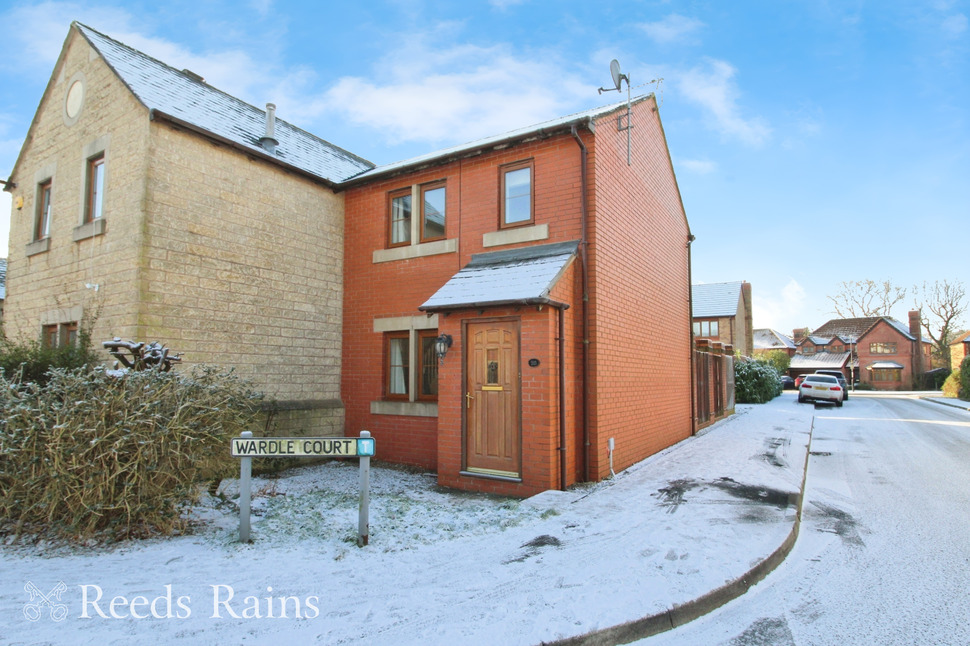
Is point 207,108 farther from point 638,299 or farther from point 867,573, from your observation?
point 867,573

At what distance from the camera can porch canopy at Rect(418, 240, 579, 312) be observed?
7.22 m

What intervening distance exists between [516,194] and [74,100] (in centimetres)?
853

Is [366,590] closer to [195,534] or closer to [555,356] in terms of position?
[195,534]

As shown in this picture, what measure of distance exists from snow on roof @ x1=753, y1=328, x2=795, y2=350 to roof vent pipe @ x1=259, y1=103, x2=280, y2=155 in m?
61.6

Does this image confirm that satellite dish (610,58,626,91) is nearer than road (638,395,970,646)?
No

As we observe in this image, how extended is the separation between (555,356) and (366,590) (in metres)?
4.08

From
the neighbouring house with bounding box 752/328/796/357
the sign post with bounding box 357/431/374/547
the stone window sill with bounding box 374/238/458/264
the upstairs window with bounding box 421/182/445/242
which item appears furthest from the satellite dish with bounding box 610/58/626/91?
the neighbouring house with bounding box 752/328/796/357

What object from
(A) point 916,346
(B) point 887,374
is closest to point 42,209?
(B) point 887,374

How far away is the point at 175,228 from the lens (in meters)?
8.55

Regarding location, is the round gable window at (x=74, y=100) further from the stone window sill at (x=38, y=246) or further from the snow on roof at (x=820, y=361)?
the snow on roof at (x=820, y=361)

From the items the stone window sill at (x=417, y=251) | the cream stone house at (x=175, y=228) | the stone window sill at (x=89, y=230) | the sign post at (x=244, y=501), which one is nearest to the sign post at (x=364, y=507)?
the sign post at (x=244, y=501)

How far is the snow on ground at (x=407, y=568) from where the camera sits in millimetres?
3572

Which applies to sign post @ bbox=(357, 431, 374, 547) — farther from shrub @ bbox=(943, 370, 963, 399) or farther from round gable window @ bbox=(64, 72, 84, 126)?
shrub @ bbox=(943, 370, 963, 399)

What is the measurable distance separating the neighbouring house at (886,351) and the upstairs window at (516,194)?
5517cm
